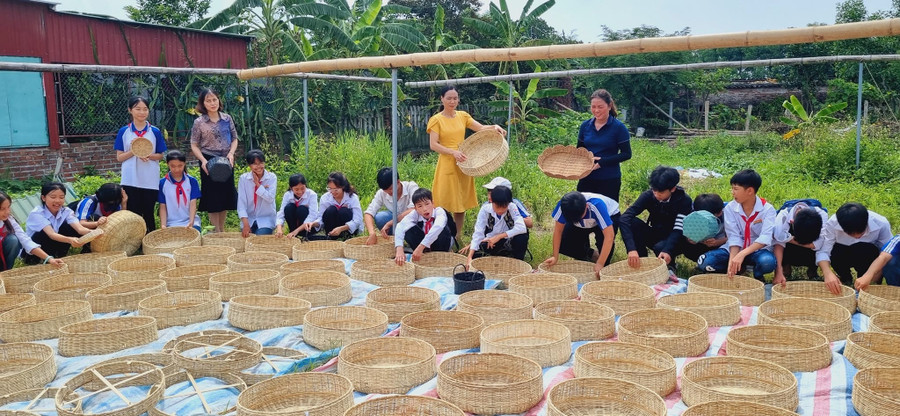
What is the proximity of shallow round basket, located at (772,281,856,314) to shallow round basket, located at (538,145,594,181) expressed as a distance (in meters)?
1.72

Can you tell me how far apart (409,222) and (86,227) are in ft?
8.96

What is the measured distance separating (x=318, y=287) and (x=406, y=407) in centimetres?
229

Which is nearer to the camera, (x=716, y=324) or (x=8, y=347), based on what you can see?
(x=8, y=347)

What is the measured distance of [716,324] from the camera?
13.8 ft

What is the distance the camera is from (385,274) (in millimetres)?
5141

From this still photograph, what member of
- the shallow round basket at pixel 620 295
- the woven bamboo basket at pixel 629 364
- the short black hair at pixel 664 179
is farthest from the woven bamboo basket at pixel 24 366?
the short black hair at pixel 664 179

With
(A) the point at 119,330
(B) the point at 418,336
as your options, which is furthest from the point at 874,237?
(A) the point at 119,330

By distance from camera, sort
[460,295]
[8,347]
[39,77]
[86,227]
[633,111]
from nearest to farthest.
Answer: [8,347]
[460,295]
[86,227]
[39,77]
[633,111]

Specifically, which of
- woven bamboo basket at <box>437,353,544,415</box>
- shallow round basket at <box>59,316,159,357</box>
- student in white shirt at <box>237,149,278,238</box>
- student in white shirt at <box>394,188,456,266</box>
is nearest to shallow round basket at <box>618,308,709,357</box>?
woven bamboo basket at <box>437,353,544,415</box>

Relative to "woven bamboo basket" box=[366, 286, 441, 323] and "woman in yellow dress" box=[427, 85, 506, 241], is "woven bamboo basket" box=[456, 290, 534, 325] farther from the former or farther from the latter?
"woman in yellow dress" box=[427, 85, 506, 241]

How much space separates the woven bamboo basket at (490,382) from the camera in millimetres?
3014

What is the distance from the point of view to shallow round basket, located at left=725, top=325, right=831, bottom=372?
342 centimetres

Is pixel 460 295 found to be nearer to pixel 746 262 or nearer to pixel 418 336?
pixel 418 336

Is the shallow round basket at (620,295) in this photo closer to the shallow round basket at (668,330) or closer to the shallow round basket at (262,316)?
the shallow round basket at (668,330)
